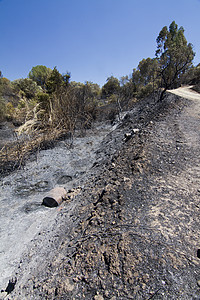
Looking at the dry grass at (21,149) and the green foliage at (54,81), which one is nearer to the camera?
the dry grass at (21,149)

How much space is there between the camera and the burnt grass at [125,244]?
3.78ft

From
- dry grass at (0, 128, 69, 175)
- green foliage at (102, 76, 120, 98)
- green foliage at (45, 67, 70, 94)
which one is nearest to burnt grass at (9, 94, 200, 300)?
dry grass at (0, 128, 69, 175)

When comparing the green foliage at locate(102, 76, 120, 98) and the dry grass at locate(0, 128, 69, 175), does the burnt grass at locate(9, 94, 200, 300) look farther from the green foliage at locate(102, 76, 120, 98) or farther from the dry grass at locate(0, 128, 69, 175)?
the green foliage at locate(102, 76, 120, 98)

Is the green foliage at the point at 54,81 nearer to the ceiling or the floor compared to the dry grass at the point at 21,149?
nearer to the ceiling

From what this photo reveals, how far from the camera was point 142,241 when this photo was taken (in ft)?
4.67

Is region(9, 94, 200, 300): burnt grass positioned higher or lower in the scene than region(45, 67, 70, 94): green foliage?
lower

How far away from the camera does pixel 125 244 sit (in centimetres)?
144

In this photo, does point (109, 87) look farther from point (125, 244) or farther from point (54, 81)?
point (125, 244)

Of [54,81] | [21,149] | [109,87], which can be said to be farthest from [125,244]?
[109,87]

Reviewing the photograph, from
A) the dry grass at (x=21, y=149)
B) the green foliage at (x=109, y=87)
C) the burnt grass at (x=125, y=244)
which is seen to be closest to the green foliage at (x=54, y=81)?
the dry grass at (x=21, y=149)

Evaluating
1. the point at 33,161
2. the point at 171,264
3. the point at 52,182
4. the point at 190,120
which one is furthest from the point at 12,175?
the point at 190,120

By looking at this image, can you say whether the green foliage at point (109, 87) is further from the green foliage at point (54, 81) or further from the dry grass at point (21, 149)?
the dry grass at point (21, 149)

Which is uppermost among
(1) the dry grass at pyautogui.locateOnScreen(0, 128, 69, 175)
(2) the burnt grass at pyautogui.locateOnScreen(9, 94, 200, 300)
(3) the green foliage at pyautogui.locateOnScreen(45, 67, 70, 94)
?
(3) the green foliage at pyautogui.locateOnScreen(45, 67, 70, 94)

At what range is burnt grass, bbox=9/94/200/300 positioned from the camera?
1151 millimetres
